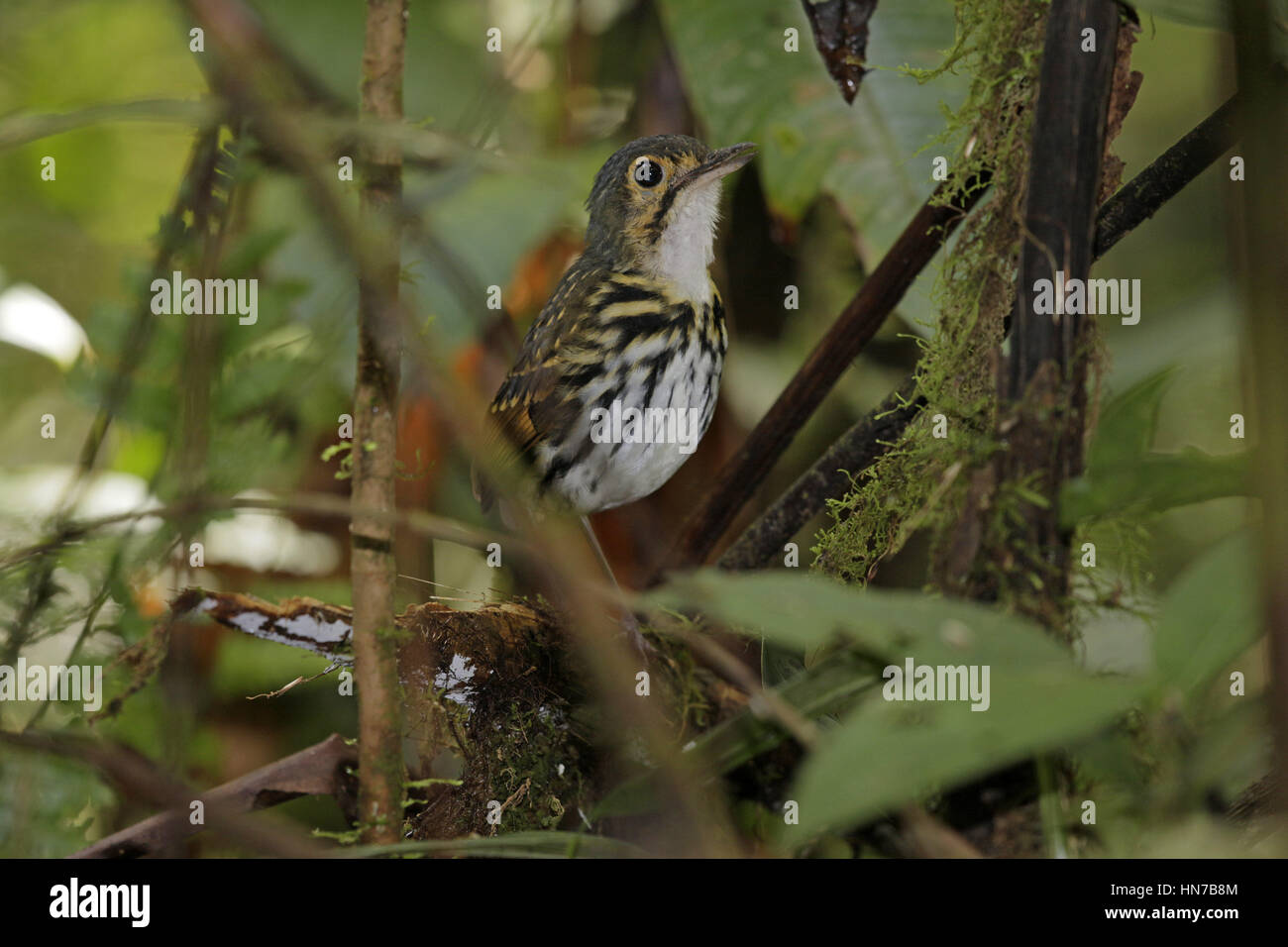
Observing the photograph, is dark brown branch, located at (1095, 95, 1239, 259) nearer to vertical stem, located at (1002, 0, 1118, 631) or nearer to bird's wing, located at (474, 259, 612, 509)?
vertical stem, located at (1002, 0, 1118, 631)

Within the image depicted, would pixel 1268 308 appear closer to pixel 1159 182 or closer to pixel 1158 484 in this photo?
pixel 1158 484

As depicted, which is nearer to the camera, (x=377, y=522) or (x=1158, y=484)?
(x=1158, y=484)

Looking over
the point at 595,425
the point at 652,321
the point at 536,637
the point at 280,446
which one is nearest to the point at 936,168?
the point at 652,321

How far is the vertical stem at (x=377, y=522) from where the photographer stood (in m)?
1.25

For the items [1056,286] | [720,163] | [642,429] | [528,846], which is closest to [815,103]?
[720,163]

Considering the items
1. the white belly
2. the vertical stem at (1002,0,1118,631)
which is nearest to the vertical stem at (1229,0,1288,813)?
the vertical stem at (1002,0,1118,631)

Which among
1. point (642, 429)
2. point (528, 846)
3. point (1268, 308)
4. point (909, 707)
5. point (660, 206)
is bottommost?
point (528, 846)

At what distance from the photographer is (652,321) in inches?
76.2

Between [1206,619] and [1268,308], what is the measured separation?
24 cm

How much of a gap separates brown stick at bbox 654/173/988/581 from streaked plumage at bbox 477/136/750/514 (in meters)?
0.23

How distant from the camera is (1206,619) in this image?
29.2 inches

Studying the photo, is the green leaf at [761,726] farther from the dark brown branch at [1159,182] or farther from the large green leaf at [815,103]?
the large green leaf at [815,103]

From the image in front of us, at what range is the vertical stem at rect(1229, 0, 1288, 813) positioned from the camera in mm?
782

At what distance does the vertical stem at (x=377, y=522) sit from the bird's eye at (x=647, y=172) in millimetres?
654
